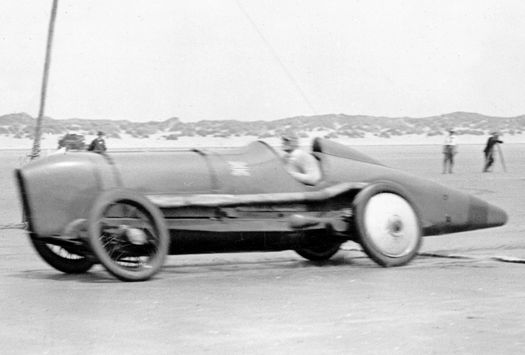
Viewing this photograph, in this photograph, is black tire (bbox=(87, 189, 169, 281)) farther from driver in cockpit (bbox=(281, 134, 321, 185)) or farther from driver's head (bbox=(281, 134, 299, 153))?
driver's head (bbox=(281, 134, 299, 153))

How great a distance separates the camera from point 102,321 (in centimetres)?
966

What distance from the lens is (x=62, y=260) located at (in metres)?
13.5

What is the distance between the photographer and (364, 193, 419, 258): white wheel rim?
13.6 m

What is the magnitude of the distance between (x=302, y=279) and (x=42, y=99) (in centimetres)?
1129

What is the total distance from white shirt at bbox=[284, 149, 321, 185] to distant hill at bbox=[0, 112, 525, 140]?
6009 centimetres

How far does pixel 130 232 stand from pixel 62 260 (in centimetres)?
132

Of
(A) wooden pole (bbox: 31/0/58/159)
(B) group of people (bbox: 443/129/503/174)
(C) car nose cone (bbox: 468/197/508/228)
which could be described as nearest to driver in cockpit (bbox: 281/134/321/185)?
(C) car nose cone (bbox: 468/197/508/228)

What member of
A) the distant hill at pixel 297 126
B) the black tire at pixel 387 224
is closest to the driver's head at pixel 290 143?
the black tire at pixel 387 224

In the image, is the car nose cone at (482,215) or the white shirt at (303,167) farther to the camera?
the car nose cone at (482,215)

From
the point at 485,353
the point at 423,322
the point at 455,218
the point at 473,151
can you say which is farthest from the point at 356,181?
the point at 473,151

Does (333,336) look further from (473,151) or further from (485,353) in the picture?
(473,151)

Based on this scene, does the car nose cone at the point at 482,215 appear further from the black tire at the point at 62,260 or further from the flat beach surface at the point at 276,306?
the black tire at the point at 62,260

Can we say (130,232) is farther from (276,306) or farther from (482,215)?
(482,215)

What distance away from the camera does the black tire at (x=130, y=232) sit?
40.5 feet
